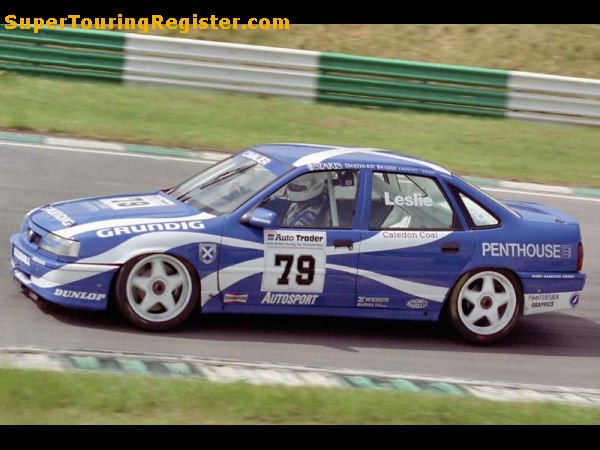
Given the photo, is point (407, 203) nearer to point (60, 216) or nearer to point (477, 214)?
point (477, 214)

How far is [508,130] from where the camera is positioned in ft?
55.6

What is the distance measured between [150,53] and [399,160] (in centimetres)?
891

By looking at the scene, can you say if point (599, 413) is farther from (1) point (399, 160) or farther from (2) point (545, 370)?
(1) point (399, 160)

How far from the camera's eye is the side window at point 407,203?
848 cm

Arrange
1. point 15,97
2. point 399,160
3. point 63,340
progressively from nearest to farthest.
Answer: point 63,340, point 399,160, point 15,97

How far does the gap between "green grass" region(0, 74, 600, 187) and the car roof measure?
555cm

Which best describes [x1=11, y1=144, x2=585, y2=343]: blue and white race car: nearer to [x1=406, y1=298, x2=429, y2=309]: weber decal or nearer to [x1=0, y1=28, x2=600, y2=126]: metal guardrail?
[x1=406, y1=298, x2=429, y2=309]: weber decal

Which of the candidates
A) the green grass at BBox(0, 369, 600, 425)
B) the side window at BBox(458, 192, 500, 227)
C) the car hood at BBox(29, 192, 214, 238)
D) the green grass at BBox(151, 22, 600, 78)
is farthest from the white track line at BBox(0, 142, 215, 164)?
the green grass at BBox(0, 369, 600, 425)

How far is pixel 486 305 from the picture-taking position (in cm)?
878

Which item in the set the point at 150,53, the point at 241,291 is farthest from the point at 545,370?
the point at 150,53

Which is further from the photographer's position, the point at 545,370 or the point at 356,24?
the point at 356,24

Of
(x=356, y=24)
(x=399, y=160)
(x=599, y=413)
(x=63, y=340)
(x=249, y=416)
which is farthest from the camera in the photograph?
(x=356, y=24)

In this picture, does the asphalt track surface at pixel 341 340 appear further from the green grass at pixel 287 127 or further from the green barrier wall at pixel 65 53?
the green barrier wall at pixel 65 53

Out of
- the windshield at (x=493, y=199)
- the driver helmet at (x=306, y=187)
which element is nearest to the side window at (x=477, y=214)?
the windshield at (x=493, y=199)
